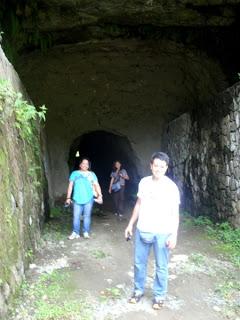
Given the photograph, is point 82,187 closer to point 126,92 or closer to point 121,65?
point 121,65

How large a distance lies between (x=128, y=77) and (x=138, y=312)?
955cm

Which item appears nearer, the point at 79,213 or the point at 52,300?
the point at 52,300

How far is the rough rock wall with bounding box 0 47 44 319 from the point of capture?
4344mm

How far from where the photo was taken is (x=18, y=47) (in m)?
10.5

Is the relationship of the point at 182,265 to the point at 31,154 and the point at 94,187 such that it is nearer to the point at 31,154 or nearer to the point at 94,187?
the point at 94,187

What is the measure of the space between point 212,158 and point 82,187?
3.02 meters

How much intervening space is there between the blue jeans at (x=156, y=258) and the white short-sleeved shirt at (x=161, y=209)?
8cm

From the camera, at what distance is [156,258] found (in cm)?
466

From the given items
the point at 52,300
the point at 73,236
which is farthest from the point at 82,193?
the point at 52,300

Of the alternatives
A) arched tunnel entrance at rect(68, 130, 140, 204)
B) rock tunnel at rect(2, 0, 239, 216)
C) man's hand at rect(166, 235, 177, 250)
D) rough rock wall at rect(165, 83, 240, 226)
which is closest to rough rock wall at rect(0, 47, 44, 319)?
man's hand at rect(166, 235, 177, 250)

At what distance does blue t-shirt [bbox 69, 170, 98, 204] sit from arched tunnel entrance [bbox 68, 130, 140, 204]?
638 centimetres

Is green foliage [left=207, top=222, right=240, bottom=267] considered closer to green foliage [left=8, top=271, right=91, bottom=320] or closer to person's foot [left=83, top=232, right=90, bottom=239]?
person's foot [left=83, top=232, right=90, bottom=239]

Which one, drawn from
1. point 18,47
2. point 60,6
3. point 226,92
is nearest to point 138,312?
point 226,92

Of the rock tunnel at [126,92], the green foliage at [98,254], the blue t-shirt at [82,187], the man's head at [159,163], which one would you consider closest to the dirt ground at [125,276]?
the green foliage at [98,254]
